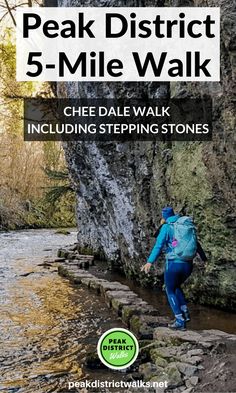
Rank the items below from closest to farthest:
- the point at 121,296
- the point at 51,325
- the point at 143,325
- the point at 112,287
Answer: the point at 143,325 → the point at 51,325 → the point at 121,296 → the point at 112,287

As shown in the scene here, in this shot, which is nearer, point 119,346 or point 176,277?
point 119,346

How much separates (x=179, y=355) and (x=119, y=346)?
0.93 meters

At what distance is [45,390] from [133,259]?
610 cm

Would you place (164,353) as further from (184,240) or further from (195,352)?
(184,240)

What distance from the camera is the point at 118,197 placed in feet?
37.0

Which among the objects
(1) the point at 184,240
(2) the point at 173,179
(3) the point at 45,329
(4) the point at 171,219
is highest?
(2) the point at 173,179

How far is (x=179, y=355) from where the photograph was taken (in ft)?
18.2

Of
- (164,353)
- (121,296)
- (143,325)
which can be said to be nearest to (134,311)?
(143,325)

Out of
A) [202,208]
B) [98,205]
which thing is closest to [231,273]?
[202,208]

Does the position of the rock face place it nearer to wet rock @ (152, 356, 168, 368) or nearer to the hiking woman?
the hiking woman

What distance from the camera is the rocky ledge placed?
4852 mm

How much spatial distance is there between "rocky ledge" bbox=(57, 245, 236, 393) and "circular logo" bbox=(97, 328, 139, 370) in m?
0.36

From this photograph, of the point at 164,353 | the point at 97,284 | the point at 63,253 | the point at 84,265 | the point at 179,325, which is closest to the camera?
the point at 164,353

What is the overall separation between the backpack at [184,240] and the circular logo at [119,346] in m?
1.74
